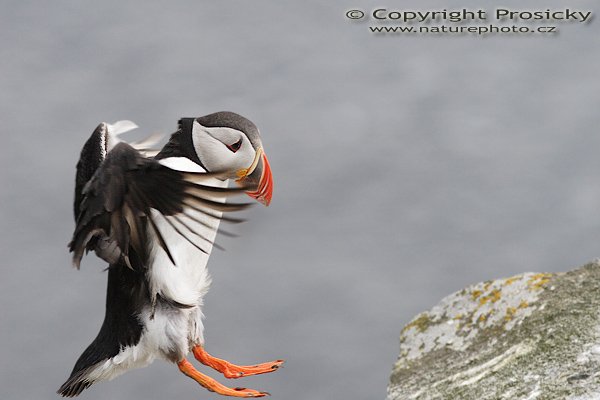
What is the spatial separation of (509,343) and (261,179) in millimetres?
2193

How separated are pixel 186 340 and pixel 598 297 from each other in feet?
10.1

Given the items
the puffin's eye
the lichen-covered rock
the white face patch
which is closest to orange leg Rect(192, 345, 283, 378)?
the lichen-covered rock

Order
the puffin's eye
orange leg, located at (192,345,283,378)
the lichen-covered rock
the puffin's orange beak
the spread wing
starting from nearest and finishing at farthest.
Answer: the spread wing → the lichen-covered rock → the puffin's orange beak → the puffin's eye → orange leg, located at (192,345,283,378)

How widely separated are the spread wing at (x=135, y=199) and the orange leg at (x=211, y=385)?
1120 mm

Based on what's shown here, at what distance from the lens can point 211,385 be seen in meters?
7.49

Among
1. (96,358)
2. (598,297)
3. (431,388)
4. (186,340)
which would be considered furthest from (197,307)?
(598,297)

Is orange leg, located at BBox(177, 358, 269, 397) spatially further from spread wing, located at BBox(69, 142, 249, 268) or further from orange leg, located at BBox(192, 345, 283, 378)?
spread wing, located at BBox(69, 142, 249, 268)

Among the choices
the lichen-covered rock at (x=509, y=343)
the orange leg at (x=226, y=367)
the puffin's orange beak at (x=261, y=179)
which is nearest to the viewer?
the lichen-covered rock at (x=509, y=343)

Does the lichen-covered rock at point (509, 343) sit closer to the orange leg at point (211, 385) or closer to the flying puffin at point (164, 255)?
the orange leg at point (211, 385)

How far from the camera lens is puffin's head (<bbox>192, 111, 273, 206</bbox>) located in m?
7.28

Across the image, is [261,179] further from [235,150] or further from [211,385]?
[211,385]

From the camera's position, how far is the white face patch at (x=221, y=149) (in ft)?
24.0

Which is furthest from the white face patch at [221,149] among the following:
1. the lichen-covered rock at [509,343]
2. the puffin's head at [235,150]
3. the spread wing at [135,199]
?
the lichen-covered rock at [509,343]

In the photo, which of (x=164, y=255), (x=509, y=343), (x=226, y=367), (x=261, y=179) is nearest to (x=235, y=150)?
(x=261, y=179)
